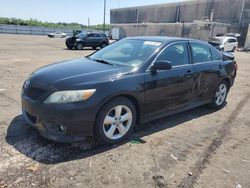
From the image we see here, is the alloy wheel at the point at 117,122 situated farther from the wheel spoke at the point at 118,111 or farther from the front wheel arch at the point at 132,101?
the front wheel arch at the point at 132,101

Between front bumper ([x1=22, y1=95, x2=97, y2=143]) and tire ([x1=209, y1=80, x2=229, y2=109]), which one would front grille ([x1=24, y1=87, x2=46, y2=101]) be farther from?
tire ([x1=209, y1=80, x2=229, y2=109])

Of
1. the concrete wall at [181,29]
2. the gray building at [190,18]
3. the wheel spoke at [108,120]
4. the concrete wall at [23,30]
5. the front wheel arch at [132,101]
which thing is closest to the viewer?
the front wheel arch at [132,101]

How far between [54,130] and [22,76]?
227 inches

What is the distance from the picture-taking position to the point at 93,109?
11.4 feet

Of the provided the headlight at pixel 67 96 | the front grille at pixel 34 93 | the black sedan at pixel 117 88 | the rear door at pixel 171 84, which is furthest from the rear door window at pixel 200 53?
the front grille at pixel 34 93

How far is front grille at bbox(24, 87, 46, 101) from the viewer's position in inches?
140

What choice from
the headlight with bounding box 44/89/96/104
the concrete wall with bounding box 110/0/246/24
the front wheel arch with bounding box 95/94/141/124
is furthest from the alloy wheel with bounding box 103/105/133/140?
the concrete wall with bounding box 110/0/246/24

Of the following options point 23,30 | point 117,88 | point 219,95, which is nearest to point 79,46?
point 219,95

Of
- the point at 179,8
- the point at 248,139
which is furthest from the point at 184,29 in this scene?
the point at 248,139

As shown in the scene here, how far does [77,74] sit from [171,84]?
1618 mm

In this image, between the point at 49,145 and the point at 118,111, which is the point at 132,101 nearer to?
the point at 118,111

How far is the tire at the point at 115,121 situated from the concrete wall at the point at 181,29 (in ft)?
116

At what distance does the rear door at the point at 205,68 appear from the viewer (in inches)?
201

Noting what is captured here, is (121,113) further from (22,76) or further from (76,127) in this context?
(22,76)
